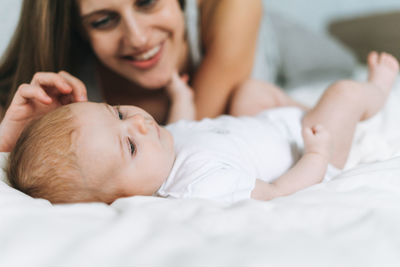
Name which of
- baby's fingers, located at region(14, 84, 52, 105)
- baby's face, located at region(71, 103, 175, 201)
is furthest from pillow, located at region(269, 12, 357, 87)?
baby's fingers, located at region(14, 84, 52, 105)

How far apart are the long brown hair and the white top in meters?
0.45

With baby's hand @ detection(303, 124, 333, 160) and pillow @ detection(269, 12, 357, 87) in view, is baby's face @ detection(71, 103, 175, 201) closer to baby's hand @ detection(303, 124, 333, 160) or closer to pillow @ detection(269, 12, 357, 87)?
baby's hand @ detection(303, 124, 333, 160)

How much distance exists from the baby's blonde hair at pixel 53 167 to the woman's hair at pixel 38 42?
36 centimetres

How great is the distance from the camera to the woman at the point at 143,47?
1.04 metres

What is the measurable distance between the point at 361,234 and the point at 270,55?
4.93ft

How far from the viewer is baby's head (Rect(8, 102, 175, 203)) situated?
0.65 metres

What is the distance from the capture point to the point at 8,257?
1.41ft

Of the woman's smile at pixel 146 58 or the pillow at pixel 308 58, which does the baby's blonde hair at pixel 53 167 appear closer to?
the woman's smile at pixel 146 58

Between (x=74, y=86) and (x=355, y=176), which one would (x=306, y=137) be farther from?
(x=74, y=86)

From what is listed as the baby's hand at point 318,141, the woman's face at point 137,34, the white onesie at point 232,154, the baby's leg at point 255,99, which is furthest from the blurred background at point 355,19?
the baby's hand at point 318,141

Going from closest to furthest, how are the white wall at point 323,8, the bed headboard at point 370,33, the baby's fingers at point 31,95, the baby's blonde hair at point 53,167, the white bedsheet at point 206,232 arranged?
the white bedsheet at point 206,232 < the baby's blonde hair at point 53,167 < the baby's fingers at point 31,95 < the bed headboard at point 370,33 < the white wall at point 323,8

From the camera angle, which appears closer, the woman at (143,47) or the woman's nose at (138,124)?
the woman's nose at (138,124)

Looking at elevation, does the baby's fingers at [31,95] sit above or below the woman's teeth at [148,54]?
below

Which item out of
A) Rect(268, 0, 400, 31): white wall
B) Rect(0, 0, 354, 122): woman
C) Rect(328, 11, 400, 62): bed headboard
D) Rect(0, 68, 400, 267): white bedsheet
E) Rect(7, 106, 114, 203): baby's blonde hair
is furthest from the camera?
Rect(268, 0, 400, 31): white wall
